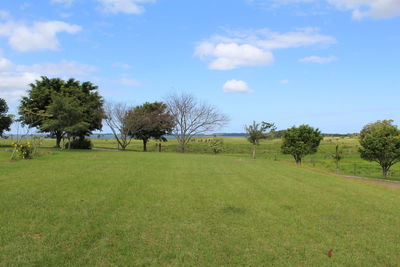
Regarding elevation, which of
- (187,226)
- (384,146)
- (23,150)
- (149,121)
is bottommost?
(187,226)

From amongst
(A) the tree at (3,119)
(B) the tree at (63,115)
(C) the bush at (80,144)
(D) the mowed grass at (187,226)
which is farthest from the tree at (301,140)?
(A) the tree at (3,119)

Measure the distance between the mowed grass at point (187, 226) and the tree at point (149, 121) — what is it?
3104cm

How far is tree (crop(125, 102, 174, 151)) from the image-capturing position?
41.3 m

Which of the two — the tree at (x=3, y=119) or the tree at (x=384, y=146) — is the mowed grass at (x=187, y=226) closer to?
the tree at (x=384, y=146)

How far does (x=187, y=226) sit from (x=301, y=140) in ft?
88.1

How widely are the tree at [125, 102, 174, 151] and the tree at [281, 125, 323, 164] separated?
2063 cm

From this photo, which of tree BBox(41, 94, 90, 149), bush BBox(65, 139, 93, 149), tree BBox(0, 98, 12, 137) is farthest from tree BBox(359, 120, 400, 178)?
tree BBox(0, 98, 12, 137)

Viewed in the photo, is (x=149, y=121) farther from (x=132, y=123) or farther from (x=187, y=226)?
(x=187, y=226)

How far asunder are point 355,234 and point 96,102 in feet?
115

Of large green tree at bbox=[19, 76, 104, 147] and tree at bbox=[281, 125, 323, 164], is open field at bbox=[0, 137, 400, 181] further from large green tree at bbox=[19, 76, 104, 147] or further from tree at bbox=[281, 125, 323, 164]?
large green tree at bbox=[19, 76, 104, 147]

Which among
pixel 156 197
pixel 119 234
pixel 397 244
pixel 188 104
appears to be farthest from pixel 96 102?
pixel 397 244

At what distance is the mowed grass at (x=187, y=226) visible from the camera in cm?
461

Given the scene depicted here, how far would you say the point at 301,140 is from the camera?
30500 millimetres

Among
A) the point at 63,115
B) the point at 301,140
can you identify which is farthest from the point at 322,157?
the point at 63,115
